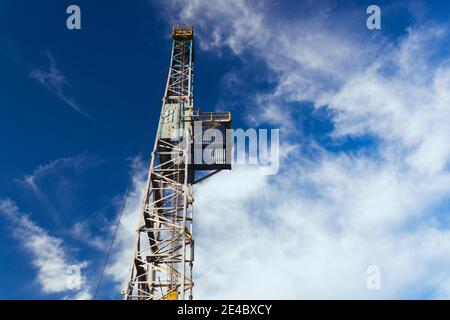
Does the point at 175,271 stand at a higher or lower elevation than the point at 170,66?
lower

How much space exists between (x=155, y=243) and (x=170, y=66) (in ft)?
56.2

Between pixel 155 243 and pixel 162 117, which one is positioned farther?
pixel 162 117

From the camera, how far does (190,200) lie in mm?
31547

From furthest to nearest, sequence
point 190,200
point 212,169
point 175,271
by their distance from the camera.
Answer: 1. point 212,169
2. point 190,200
3. point 175,271

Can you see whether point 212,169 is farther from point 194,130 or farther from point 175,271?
point 175,271

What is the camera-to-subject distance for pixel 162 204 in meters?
32.2
